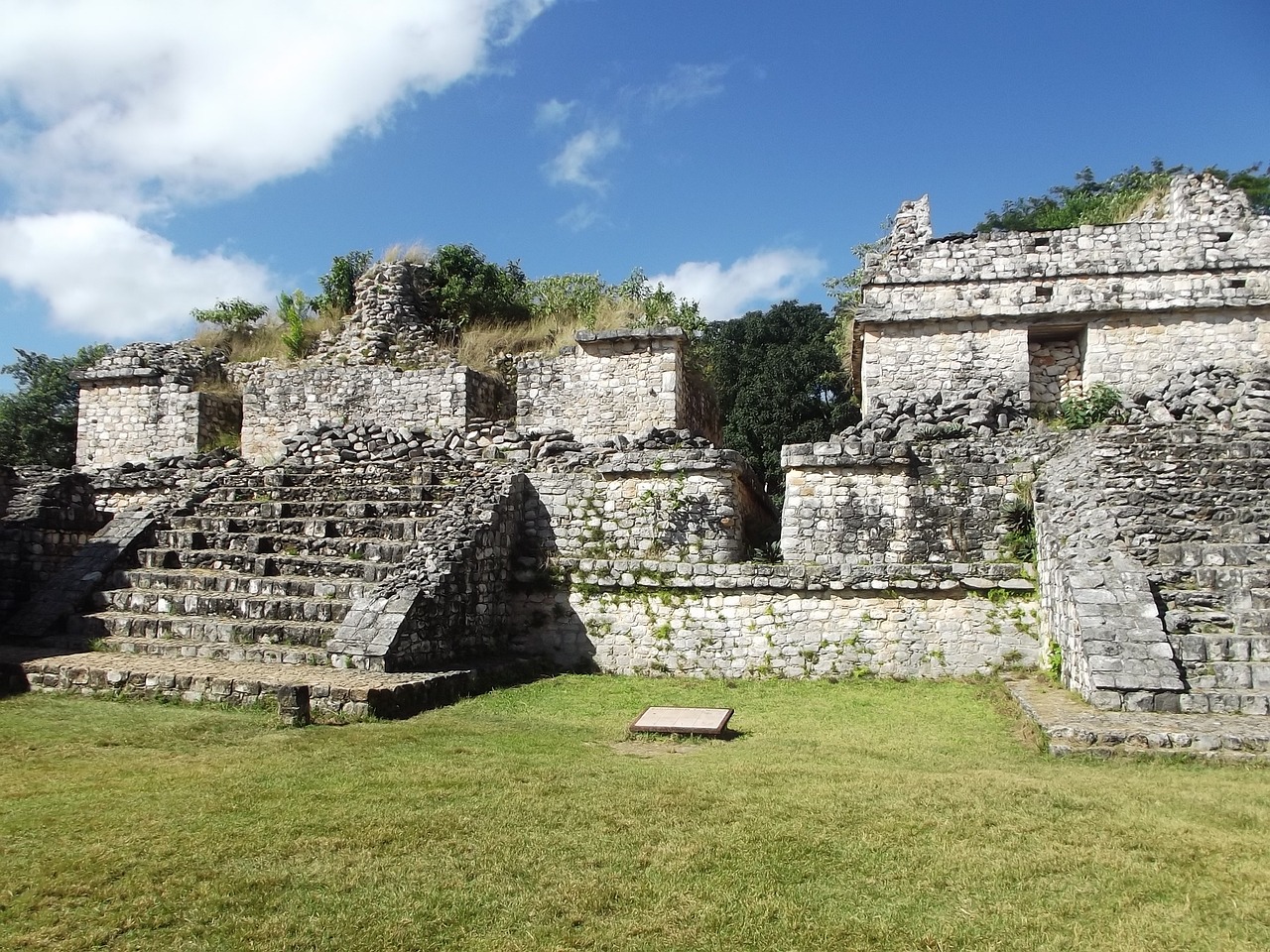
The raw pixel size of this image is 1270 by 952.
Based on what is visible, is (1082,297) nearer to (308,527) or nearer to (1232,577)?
(1232,577)

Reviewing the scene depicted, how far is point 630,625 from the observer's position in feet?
34.2

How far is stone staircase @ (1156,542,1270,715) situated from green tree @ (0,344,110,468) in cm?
2578

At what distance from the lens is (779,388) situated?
24016mm

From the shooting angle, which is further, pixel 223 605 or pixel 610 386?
pixel 610 386

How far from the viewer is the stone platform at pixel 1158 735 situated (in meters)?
5.83

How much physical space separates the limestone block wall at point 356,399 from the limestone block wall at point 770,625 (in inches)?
254

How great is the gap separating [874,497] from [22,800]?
28.7 ft

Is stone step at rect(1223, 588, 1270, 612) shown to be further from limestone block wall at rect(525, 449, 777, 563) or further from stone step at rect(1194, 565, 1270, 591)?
limestone block wall at rect(525, 449, 777, 563)

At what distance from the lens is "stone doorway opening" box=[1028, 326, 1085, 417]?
1468 cm

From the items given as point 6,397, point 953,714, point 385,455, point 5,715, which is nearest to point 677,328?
point 385,455

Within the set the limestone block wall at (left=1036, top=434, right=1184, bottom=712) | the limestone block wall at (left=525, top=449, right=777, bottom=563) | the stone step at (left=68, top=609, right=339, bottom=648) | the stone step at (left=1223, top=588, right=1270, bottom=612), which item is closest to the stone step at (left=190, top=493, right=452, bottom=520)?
the limestone block wall at (left=525, top=449, right=777, bottom=563)

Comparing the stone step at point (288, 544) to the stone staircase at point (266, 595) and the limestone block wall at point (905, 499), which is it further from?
the limestone block wall at point (905, 499)

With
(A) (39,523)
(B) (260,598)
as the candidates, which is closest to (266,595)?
(B) (260,598)

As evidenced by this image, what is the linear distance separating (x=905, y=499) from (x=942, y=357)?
5.26 metres
